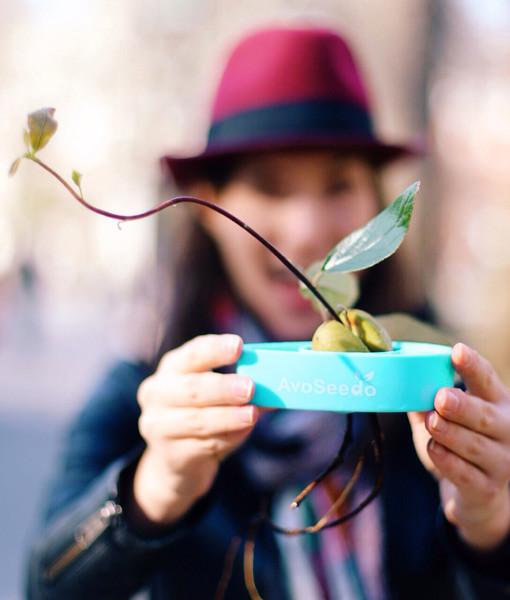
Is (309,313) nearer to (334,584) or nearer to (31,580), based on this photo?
(334,584)

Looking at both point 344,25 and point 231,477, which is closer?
point 231,477

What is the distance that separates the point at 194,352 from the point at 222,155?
2.61 feet

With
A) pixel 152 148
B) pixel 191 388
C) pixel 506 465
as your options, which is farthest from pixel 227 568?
pixel 152 148

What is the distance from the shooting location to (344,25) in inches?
254

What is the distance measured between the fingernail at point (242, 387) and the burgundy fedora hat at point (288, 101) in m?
0.87

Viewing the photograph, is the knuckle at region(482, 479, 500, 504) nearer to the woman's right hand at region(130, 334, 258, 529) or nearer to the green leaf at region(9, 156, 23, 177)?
the woman's right hand at region(130, 334, 258, 529)

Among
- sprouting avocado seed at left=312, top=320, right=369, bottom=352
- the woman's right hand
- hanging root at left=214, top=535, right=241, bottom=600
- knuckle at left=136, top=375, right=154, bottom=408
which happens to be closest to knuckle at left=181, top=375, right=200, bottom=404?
the woman's right hand

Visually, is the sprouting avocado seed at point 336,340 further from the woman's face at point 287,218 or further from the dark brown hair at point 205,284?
the dark brown hair at point 205,284

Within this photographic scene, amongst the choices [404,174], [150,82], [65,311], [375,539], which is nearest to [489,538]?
[375,539]

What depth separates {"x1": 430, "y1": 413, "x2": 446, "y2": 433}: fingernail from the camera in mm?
903

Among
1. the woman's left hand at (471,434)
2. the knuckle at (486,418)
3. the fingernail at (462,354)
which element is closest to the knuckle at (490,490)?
the woman's left hand at (471,434)

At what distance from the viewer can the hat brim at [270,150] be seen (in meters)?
1.69

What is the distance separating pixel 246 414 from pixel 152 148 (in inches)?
583

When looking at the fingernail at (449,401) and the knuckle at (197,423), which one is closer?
the fingernail at (449,401)
